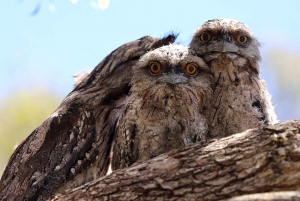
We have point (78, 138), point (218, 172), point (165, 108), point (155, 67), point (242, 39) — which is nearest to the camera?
point (218, 172)

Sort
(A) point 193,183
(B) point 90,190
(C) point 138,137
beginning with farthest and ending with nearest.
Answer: (C) point 138,137 < (B) point 90,190 < (A) point 193,183

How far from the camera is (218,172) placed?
287cm

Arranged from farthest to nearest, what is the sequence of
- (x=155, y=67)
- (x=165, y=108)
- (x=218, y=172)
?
(x=155, y=67)
(x=165, y=108)
(x=218, y=172)

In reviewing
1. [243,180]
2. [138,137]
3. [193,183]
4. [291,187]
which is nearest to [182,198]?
[193,183]

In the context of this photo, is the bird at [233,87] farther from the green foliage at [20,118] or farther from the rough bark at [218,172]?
the green foliage at [20,118]

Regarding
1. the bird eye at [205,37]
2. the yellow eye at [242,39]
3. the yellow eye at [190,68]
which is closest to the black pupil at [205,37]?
the bird eye at [205,37]

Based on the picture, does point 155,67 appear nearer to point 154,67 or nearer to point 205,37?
point 154,67

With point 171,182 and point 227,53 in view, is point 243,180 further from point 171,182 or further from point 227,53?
point 227,53

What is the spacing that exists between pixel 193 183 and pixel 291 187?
554mm

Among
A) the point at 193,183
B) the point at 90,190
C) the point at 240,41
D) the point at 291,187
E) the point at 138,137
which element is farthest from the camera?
the point at 240,41

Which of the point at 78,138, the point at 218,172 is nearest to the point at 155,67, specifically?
the point at 78,138

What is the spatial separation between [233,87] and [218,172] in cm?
101

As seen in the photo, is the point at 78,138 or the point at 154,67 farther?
the point at 78,138

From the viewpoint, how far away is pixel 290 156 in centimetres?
277
